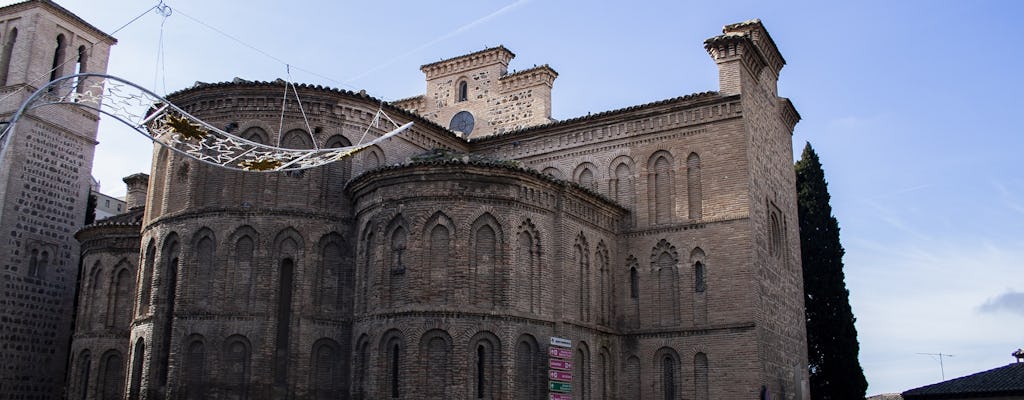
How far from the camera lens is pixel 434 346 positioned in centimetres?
1980

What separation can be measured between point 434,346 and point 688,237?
7681mm

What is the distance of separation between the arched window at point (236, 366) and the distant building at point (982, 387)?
2061cm

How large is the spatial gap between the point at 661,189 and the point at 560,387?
6544mm

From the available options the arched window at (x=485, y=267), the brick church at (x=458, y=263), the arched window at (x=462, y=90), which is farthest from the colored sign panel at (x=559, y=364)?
the arched window at (x=462, y=90)

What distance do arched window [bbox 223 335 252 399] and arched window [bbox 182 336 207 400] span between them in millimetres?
487

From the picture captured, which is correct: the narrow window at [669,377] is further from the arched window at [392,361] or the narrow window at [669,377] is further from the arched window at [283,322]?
the arched window at [283,322]

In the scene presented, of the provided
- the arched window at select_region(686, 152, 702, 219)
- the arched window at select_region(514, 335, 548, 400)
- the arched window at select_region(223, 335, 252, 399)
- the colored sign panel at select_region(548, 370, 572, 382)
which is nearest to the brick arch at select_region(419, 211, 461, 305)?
the arched window at select_region(514, 335, 548, 400)

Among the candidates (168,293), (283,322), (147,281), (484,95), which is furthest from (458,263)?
(484,95)

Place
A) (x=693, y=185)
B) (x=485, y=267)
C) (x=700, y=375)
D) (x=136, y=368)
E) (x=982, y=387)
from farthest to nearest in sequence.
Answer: (x=982, y=387) < (x=693, y=185) < (x=700, y=375) < (x=136, y=368) < (x=485, y=267)

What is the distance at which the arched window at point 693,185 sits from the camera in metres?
24.1

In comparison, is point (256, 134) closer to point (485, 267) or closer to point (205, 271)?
point (205, 271)

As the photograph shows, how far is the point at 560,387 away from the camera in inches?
823

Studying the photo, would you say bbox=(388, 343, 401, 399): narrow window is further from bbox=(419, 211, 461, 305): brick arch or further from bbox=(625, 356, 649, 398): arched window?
bbox=(625, 356, 649, 398): arched window

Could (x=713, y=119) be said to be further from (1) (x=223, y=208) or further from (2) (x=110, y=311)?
(2) (x=110, y=311)
